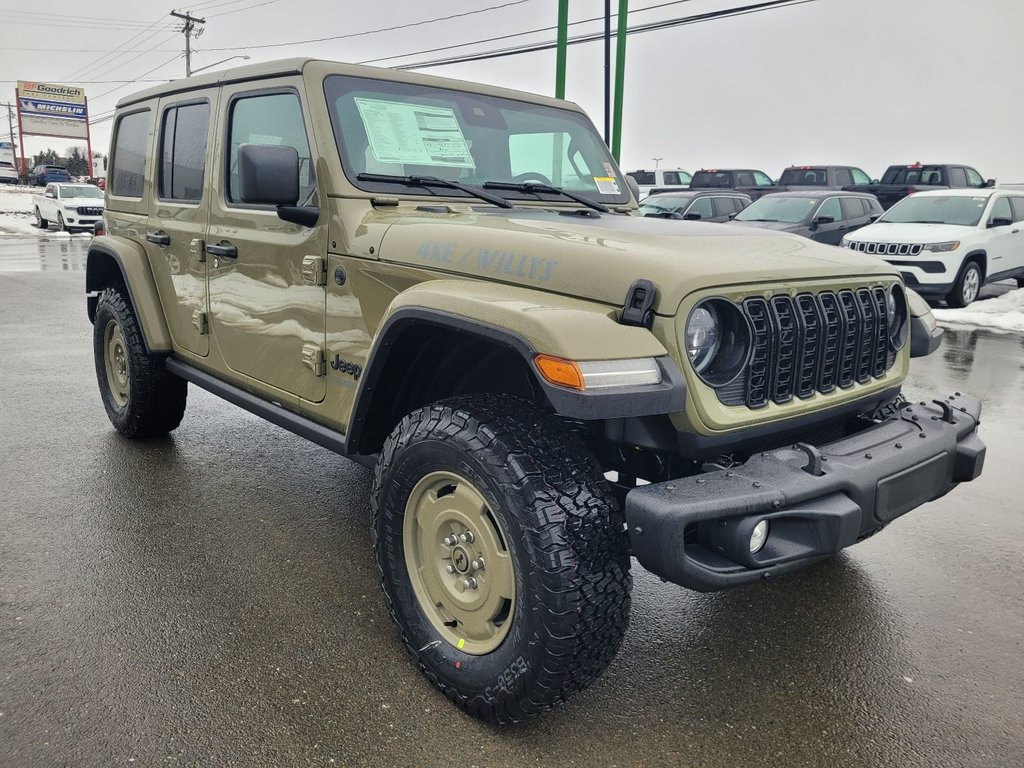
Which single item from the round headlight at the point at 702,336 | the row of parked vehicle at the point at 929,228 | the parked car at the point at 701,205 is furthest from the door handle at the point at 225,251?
the parked car at the point at 701,205

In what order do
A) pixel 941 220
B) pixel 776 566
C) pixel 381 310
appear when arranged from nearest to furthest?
pixel 776 566 → pixel 381 310 → pixel 941 220

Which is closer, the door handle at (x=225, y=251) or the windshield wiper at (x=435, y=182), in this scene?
the windshield wiper at (x=435, y=182)

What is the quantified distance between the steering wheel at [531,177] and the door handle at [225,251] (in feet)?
4.17

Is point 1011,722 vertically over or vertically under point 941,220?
under

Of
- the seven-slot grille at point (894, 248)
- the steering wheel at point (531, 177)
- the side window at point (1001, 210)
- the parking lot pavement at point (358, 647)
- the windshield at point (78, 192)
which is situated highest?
the windshield at point (78, 192)

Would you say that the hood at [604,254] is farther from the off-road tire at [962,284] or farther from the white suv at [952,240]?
the off-road tire at [962,284]

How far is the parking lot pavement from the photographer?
7.75 ft

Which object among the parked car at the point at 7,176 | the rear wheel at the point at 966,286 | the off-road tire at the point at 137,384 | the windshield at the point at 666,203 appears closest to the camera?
the off-road tire at the point at 137,384

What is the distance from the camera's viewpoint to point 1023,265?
12500mm

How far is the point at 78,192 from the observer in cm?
2547

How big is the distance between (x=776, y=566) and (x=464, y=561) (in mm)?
905

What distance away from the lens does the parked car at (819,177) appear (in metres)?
21.8

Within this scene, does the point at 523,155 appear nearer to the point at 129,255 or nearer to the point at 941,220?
the point at 129,255

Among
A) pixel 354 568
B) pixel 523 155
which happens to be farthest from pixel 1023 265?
pixel 354 568
